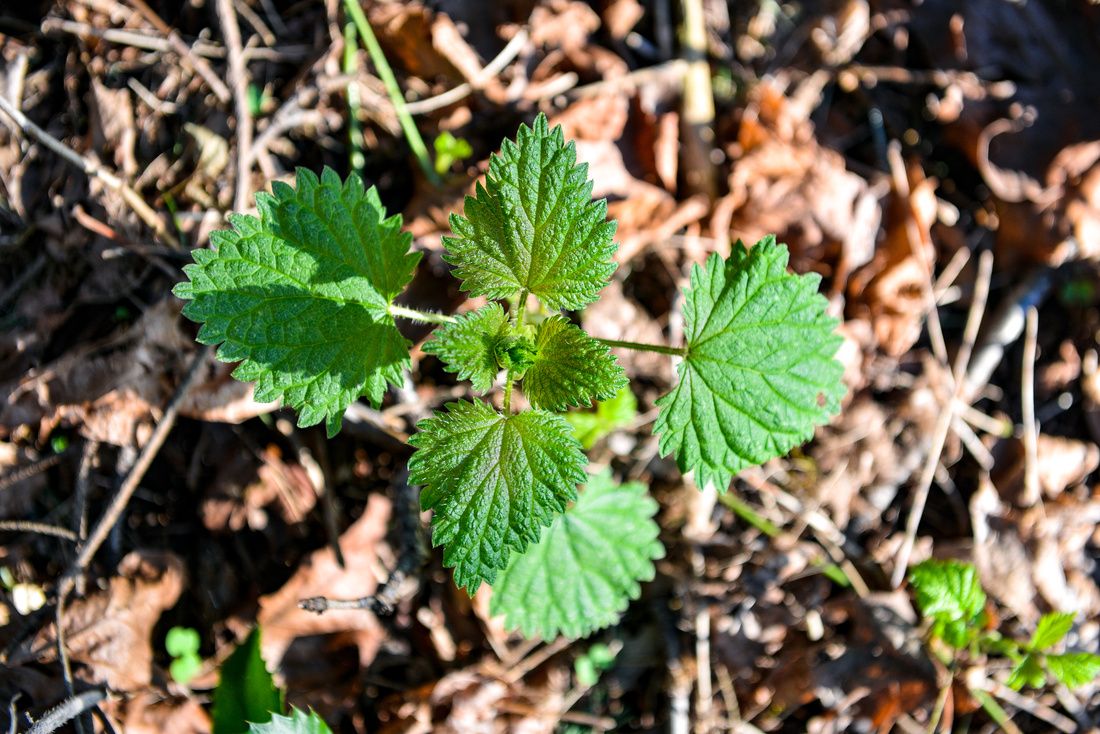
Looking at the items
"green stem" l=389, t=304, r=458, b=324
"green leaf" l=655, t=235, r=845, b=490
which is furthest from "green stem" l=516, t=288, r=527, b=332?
"green leaf" l=655, t=235, r=845, b=490

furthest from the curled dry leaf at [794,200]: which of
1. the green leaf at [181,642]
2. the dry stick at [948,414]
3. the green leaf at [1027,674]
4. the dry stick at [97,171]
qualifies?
the green leaf at [181,642]

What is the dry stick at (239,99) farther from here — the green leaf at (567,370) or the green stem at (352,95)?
the green leaf at (567,370)

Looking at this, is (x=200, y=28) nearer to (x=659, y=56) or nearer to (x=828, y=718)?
(x=659, y=56)

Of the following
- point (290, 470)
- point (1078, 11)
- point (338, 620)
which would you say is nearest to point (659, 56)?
point (1078, 11)

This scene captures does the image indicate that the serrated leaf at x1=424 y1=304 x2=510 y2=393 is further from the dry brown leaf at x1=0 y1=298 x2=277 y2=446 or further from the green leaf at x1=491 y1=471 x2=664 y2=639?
the dry brown leaf at x1=0 y1=298 x2=277 y2=446

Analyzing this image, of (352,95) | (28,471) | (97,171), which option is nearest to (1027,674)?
(352,95)

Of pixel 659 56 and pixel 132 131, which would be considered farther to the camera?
pixel 659 56

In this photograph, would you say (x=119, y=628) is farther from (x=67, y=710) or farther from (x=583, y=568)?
(x=583, y=568)
